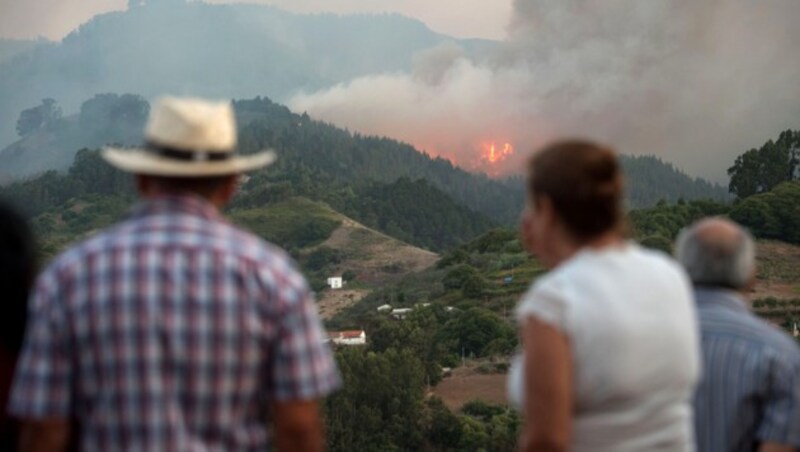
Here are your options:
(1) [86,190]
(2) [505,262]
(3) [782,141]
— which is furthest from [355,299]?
(1) [86,190]

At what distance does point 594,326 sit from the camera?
2.34m

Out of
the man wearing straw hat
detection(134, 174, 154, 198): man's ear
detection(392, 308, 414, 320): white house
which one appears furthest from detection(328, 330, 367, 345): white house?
the man wearing straw hat

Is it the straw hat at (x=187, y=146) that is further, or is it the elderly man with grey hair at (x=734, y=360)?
the elderly man with grey hair at (x=734, y=360)

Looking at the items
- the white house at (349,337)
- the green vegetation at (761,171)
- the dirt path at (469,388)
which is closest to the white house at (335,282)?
A: the white house at (349,337)

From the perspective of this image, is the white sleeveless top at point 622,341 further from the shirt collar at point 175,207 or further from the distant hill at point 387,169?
the distant hill at point 387,169

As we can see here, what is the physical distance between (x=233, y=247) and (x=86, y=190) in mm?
110942

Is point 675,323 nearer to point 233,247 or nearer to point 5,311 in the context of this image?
point 233,247

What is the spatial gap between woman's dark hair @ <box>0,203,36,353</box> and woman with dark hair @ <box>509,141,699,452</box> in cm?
104

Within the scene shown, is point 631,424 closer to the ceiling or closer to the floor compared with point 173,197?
closer to the floor

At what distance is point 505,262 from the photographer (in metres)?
70.4

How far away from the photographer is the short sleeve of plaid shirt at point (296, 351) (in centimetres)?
218

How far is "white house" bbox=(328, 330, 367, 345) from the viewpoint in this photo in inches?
2137

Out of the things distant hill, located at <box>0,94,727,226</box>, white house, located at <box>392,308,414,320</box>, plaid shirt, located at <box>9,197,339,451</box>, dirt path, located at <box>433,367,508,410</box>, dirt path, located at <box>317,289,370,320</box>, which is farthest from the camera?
distant hill, located at <box>0,94,727,226</box>

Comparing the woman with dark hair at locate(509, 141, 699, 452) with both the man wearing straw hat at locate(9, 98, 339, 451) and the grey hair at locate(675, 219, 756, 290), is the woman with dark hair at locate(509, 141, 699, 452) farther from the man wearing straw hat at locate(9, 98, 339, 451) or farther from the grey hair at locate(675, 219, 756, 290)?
the grey hair at locate(675, 219, 756, 290)
